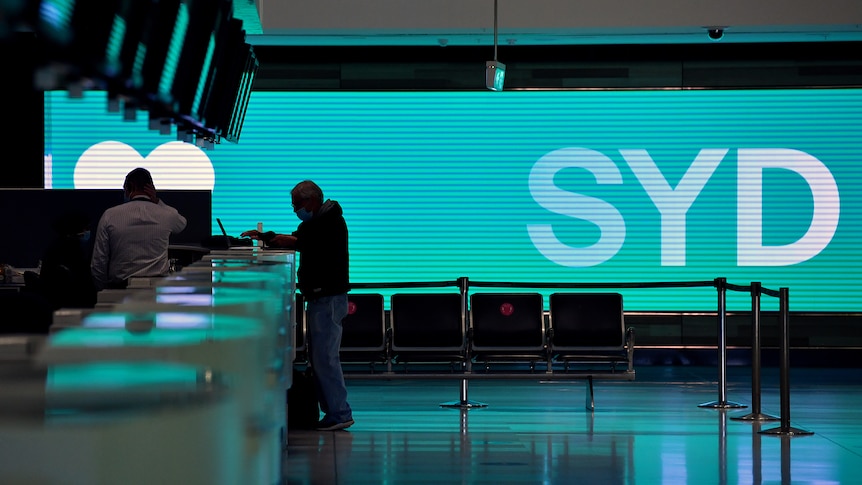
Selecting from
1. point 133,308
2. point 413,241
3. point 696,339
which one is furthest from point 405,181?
point 133,308

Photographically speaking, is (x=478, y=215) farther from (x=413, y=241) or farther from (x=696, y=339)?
(x=696, y=339)

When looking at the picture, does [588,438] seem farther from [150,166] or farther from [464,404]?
[150,166]

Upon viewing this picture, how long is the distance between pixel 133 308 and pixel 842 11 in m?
8.88

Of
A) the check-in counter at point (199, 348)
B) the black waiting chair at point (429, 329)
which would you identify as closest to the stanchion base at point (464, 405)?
the black waiting chair at point (429, 329)

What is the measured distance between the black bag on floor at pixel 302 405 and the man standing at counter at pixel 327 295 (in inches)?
2.7

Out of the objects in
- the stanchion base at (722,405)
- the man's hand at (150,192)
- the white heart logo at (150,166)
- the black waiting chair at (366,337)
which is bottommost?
the stanchion base at (722,405)

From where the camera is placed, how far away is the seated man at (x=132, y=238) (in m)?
6.43

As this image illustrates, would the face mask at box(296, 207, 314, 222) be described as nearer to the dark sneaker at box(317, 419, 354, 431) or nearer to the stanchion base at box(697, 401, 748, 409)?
the dark sneaker at box(317, 419, 354, 431)

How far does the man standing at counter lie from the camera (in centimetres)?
705

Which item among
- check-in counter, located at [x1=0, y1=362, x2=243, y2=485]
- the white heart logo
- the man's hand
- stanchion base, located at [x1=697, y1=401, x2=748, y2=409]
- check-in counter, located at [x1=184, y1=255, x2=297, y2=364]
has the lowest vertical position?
stanchion base, located at [x1=697, y1=401, x2=748, y2=409]

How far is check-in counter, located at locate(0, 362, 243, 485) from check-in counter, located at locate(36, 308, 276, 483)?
0.07 feet

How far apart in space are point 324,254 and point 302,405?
99 cm

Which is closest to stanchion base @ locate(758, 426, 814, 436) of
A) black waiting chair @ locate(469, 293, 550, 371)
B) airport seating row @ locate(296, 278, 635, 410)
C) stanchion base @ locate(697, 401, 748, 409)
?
stanchion base @ locate(697, 401, 748, 409)

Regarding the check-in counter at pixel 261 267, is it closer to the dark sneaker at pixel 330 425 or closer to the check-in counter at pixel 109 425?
the check-in counter at pixel 109 425
